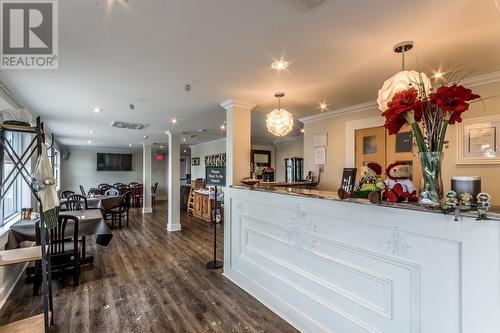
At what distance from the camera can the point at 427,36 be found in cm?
175

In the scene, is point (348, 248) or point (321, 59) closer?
point (348, 248)

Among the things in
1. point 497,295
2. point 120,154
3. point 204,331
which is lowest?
point 204,331

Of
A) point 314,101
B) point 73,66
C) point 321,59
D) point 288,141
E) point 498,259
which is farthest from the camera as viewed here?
point 288,141

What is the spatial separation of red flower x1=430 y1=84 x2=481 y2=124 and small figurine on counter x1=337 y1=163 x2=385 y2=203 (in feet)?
1.88

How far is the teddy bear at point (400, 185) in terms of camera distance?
160 cm

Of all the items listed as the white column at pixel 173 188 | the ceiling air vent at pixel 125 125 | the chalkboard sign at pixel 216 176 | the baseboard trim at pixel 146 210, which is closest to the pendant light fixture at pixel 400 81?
the chalkboard sign at pixel 216 176

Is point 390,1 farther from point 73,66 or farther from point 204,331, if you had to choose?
point 204,331

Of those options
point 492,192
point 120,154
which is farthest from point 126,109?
point 120,154

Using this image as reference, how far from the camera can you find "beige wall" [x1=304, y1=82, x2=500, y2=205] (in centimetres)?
249

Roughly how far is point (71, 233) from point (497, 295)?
4.49 metres

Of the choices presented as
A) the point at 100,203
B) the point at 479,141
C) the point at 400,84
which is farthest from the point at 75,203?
the point at 479,141

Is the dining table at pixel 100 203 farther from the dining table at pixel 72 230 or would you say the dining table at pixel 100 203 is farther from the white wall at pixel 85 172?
the white wall at pixel 85 172

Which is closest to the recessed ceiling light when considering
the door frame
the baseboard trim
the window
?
the door frame

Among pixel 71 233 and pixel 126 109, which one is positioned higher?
Answer: pixel 126 109
